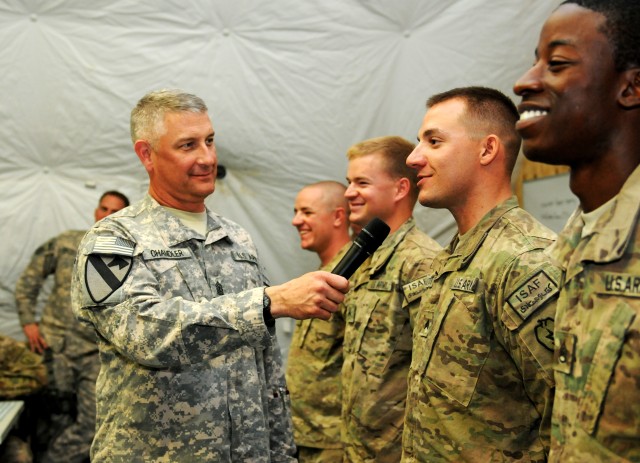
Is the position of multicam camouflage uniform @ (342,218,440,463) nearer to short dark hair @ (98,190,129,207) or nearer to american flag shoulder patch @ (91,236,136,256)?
american flag shoulder patch @ (91,236,136,256)

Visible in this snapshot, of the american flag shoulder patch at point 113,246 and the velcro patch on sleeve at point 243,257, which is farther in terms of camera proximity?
the velcro patch on sleeve at point 243,257

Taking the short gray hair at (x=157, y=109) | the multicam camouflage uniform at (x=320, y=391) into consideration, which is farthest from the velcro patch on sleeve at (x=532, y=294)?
the multicam camouflage uniform at (x=320, y=391)

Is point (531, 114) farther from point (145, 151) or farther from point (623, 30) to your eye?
point (145, 151)

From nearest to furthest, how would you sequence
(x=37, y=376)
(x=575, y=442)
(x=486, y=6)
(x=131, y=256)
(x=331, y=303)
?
(x=575, y=442) < (x=331, y=303) < (x=131, y=256) < (x=37, y=376) < (x=486, y=6)

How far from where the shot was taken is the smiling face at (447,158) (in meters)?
1.73

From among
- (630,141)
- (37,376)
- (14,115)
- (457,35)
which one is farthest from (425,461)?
(14,115)

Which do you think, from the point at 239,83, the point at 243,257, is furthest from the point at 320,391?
the point at 239,83

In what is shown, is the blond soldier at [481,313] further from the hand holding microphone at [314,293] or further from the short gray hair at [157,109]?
the short gray hair at [157,109]

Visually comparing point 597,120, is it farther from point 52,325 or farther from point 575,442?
point 52,325

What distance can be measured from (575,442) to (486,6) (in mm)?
3387

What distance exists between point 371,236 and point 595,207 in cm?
68

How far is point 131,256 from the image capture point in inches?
67.8

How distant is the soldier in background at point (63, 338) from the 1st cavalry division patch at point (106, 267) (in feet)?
7.50

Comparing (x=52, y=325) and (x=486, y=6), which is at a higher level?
(x=486, y=6)
